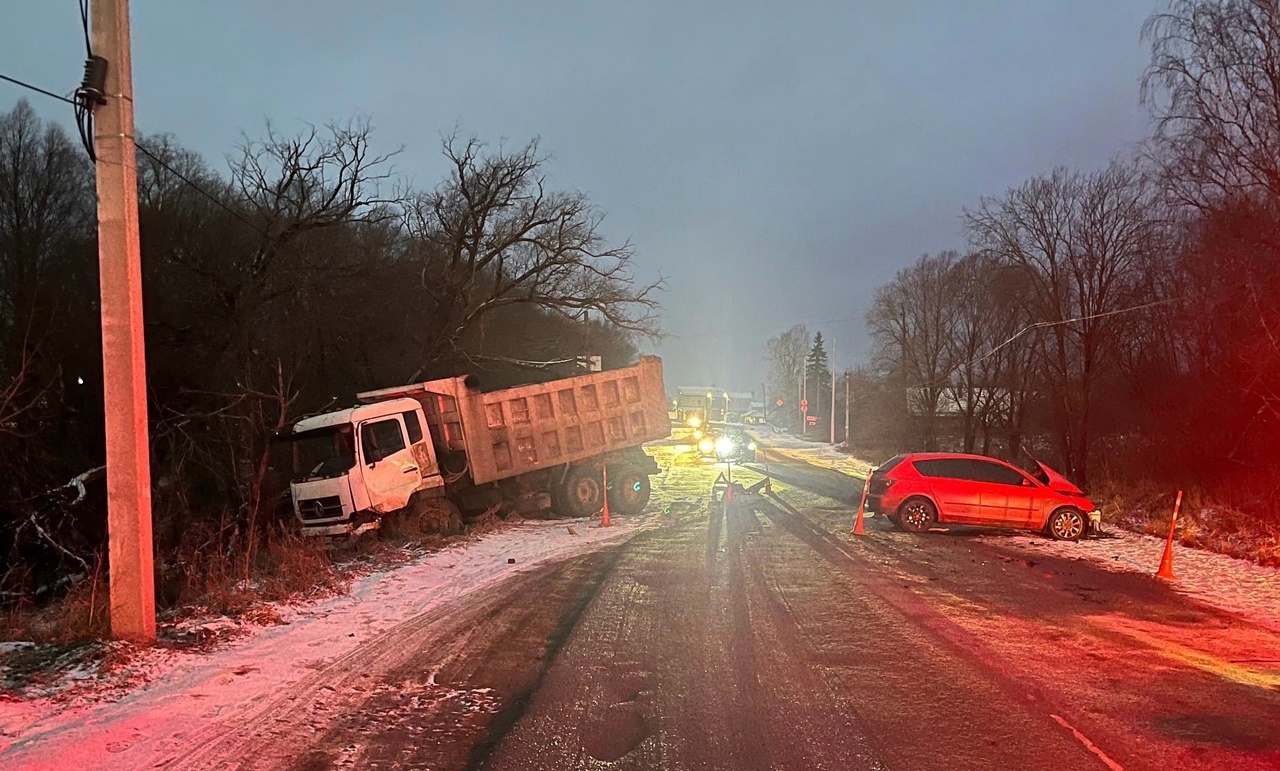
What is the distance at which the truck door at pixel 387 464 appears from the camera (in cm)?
1412

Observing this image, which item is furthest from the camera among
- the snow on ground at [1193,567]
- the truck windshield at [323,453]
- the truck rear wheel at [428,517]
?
the truck rear wheel at [428,517]

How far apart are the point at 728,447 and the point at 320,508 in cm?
2558

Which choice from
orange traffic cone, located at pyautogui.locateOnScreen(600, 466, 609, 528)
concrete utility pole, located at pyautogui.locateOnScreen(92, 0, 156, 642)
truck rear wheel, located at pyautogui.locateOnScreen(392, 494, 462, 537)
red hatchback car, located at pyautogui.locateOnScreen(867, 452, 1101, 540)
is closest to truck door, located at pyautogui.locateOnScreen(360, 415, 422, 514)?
truck rear wheel, located at pyautogui.locateOnScreen(392, 494, 462, 537)

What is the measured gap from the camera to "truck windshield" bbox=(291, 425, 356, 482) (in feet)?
46.2

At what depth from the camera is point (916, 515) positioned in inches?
616

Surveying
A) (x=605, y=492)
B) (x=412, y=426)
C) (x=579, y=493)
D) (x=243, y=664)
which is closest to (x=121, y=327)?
(x=243, y=664)

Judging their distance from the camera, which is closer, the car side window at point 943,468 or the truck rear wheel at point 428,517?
the truck rear wheel at point 428,517

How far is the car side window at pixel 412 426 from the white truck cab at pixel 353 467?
20mm

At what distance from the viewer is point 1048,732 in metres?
5.34

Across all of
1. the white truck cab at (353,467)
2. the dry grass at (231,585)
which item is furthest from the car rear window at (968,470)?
the white truck cab at (353,467)

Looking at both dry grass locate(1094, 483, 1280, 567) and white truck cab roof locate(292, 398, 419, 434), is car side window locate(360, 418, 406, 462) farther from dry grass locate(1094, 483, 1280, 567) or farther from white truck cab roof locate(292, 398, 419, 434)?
dry grass locate(1094, 483, 1280, 567)

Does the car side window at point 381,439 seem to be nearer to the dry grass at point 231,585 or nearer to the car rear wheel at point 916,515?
the dry grass at point 231,585

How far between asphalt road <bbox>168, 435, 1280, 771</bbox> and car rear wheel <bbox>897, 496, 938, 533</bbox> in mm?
4340

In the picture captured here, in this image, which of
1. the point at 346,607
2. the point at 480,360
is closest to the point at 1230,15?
the point at 346,607
